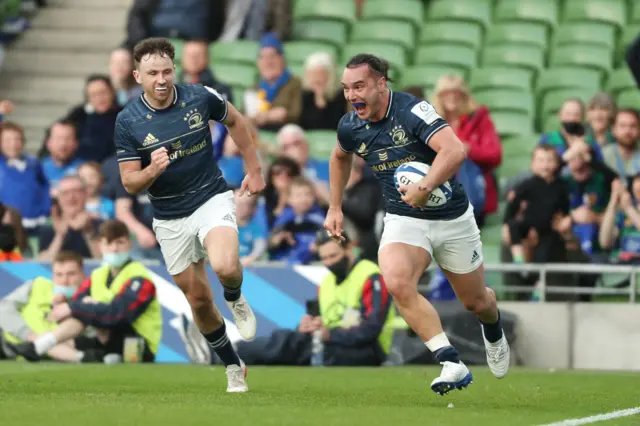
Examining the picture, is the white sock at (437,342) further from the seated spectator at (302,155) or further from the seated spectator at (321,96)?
the seated spectator at (321,96)

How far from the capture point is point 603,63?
1842 centimetres

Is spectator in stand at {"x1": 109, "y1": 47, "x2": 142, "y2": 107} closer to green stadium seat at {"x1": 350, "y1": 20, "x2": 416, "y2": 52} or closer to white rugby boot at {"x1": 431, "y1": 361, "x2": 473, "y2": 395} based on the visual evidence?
green stadium seat at {"x1": 350, "y1": 20, "x2": 416, "y2": 52}

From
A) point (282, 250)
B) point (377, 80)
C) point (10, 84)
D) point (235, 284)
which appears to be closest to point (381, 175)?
point (377, 80)

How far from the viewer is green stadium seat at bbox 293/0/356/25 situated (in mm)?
19656

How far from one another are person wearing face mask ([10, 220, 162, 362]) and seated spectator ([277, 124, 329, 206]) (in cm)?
A: 223

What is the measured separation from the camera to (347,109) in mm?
17672

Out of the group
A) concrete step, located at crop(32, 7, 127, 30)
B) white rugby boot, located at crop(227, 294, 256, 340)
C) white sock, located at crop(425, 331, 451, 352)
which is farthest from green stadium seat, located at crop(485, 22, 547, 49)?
white sock, located at crop(425, 331, 451, 352)

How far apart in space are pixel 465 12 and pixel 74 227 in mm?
5737

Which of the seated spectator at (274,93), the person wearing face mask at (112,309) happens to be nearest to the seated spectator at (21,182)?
the person wearing face mask at (112,309)

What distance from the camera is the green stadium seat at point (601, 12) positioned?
18.9 metres

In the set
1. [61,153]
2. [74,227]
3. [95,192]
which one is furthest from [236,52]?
[74,227]

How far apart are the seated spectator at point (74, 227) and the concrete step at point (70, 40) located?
15.8 feet

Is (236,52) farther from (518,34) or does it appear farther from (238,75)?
(518,34)

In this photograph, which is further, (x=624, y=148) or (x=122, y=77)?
(x=122, y=77)
